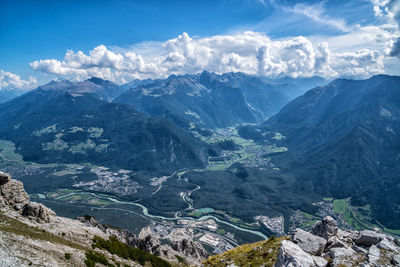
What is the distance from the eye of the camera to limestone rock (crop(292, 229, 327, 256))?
33344mm

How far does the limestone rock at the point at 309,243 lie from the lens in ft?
109

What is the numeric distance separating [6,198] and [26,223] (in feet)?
32.7

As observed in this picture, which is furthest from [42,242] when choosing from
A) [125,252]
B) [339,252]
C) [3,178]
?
[339,252]

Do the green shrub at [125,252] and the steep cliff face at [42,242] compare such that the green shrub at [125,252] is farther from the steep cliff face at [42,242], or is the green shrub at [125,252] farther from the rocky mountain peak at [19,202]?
the rocky mountain peak at [19,202]

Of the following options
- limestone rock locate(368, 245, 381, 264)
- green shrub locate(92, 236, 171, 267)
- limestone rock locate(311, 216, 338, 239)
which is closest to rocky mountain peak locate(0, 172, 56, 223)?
green shrub locate(92, 236, 171, 267)

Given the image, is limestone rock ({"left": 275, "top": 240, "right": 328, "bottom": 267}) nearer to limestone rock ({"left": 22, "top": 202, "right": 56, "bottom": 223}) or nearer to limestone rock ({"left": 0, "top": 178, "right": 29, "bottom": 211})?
limestone rock ({"left": 22, "top": 202, "right": 56, "bottom": 223})

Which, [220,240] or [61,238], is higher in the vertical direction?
[61,238]

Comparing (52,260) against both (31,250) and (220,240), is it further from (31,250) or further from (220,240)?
(220,240)

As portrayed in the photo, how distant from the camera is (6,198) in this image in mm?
47125

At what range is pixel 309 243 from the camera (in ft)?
114

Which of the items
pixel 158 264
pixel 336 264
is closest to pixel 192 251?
pixel 158 264

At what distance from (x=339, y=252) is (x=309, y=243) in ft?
16.7

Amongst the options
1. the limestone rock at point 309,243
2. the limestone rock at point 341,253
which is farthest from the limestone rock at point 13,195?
the limestone rock at point 341,253

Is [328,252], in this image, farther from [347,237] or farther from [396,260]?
[347,237]
